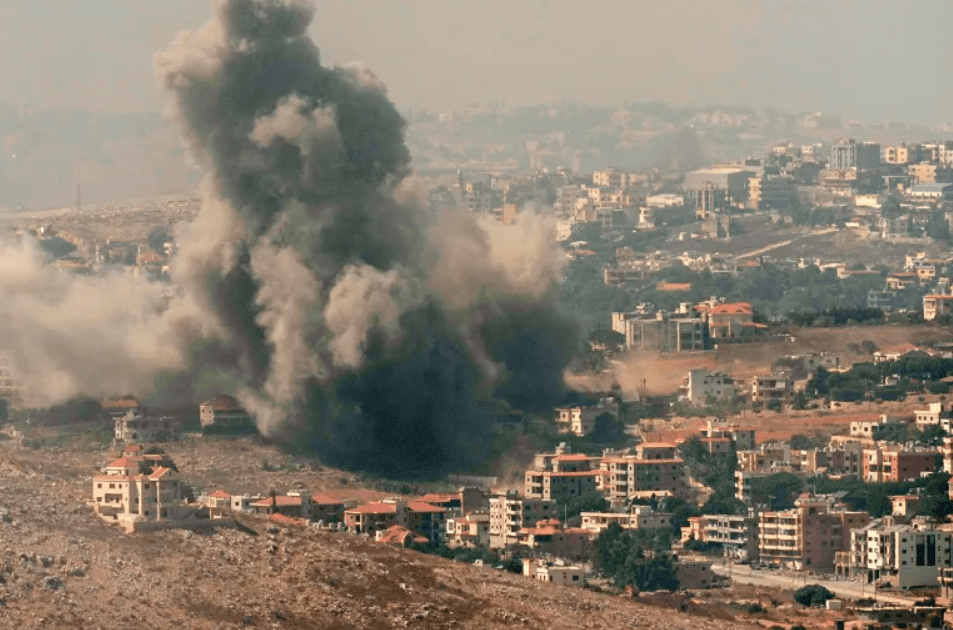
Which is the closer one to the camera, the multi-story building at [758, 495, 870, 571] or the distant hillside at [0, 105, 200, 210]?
the multi-story building at [758, 495, 870, 571]

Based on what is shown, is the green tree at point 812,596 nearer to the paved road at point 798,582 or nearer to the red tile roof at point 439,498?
the paved road at point 798,582

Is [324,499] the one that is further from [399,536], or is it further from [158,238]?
[158,238]

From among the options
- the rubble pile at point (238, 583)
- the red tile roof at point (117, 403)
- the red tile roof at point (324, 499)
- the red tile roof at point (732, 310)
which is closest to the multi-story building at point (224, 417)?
the red tile roof at point (117, 403)

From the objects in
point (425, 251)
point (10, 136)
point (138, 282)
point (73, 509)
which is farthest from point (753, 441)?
point (10, 136)

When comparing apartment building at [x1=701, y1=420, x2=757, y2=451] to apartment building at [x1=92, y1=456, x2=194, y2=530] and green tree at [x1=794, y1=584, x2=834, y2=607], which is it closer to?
green tree at [x1=794, y1=584, x2=834, y2=607]

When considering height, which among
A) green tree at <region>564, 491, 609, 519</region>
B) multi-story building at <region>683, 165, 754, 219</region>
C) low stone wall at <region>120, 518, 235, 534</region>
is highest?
multi-story building at <region>683, 165, 754, 219</region>

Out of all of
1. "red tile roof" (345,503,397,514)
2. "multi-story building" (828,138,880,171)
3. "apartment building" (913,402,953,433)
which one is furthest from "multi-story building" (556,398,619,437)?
"multi-story building" (828,138,880,171)

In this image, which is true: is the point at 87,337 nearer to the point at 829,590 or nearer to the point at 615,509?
the point at 615,509
